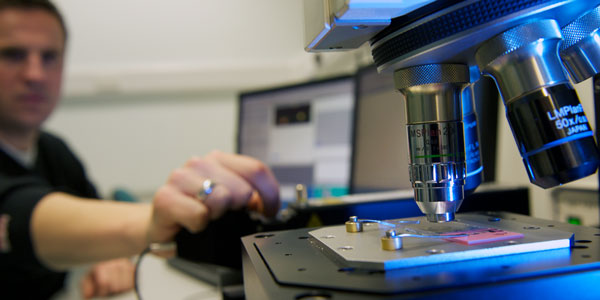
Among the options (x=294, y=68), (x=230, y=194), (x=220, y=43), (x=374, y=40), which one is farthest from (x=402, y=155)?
(x=220, y=43)

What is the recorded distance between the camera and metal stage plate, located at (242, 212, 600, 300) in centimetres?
23

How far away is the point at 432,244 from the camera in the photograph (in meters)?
0.31

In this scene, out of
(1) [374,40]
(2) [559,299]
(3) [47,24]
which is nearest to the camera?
(2) [559,299]

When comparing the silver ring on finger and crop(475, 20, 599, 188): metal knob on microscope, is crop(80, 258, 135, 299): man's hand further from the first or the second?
crop(475, 20, 599, 188): metal knob on microscope

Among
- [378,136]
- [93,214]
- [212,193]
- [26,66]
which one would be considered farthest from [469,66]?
[26,66]

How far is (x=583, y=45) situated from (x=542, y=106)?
0.07 meters

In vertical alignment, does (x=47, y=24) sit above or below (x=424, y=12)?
above

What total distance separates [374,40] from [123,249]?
2.17 ft

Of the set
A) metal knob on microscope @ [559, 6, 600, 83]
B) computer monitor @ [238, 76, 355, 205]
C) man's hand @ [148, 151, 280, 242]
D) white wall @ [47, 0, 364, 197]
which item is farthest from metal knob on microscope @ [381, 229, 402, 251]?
white wall @ [47, 0, 364, 197]

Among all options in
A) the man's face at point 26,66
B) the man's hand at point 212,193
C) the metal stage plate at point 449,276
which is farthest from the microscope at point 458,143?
the man's face at point 26,66

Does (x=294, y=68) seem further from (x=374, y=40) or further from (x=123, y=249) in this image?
(x=374, y=40)

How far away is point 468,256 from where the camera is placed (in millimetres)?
275

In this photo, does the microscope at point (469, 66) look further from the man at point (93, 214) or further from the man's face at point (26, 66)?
the man's face at point (26, 66)

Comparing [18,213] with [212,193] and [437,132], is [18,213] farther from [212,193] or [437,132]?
[437,132]
